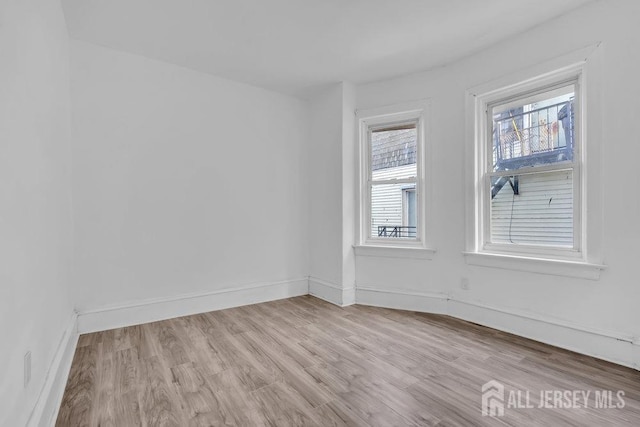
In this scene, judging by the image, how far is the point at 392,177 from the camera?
3.63 m

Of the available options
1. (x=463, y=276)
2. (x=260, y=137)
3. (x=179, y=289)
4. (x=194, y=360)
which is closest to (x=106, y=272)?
(x=179, y=289)

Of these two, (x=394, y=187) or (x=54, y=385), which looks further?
(x=394, y=187)

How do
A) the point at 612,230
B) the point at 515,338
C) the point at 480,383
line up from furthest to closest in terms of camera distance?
the point at 515,338 < the point at 612,230 < the point at 480,383

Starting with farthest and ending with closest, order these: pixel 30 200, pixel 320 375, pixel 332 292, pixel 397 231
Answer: pixel 332 292 < pixel 397 231 < pixel 320 375 < pixel 30 200

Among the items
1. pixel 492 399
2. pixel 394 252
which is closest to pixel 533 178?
pixel 394 252

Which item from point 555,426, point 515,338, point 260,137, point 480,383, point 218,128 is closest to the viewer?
point 555,426

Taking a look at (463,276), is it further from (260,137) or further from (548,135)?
(260,137)

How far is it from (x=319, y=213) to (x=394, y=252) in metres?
1.07

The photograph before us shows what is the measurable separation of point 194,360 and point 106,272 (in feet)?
4.24

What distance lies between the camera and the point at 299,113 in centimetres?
409

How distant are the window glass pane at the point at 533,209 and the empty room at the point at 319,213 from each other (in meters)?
0.02

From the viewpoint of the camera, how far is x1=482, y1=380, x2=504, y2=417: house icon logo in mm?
1656

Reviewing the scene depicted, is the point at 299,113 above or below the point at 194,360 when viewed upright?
above

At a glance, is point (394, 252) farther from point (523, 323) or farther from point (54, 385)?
point (54, 385)
